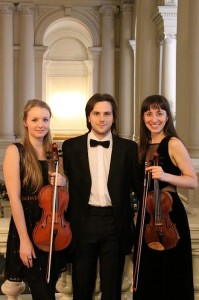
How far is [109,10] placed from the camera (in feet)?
75.8

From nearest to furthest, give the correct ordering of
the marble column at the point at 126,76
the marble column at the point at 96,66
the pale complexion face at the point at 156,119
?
the pale complexion face at the point at 156,119, the marble column at the point at 126,76, the marble column at the point at 96,66

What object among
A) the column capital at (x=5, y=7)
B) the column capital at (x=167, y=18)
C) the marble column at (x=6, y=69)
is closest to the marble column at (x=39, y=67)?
the marble column at (x=6, y=69)

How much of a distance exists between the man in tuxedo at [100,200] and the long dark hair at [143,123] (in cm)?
12

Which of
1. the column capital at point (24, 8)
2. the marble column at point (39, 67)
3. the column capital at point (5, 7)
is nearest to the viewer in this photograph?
the column capital at point (5, 7)

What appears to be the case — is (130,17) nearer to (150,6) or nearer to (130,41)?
(130,41)

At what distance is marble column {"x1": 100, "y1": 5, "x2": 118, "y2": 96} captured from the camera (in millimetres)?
23016

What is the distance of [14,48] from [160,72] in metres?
9.36

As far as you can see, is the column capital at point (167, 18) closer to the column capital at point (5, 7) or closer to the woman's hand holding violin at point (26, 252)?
the column capital at point (5, 7)

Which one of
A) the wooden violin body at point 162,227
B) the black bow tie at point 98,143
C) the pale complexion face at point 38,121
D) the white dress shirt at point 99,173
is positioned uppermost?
the pale complexion face at point 38,121

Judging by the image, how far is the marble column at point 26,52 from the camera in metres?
22.6

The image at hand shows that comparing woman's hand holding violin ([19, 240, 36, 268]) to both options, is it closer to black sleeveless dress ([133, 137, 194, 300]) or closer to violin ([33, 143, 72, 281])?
violin ([33, 143, 72, 281])

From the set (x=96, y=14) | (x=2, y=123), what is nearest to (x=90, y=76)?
(x=96, y=14)

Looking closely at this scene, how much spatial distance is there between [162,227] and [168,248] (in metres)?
0.17

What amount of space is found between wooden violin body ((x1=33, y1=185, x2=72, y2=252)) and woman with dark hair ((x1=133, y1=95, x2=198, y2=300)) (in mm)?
494
